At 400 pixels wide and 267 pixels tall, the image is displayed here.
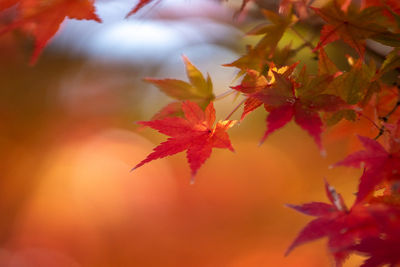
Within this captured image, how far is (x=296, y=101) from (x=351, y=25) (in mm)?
172

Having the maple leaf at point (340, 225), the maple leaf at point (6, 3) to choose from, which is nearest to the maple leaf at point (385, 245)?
the maple leaf at point (340, 225)

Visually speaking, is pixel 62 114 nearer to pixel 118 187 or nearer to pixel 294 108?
pixel 118 187

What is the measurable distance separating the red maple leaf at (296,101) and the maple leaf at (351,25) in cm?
9

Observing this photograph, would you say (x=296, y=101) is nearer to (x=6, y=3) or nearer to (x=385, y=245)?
(x=385, y=245)

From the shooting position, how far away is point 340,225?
397 millimetres

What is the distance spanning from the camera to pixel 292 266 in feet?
7.73

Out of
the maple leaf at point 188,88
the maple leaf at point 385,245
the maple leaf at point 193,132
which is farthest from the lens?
the maple leaf at point 188,88

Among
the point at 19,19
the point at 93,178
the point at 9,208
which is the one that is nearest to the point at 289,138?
the point at 93,178

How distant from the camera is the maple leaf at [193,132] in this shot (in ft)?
1.63

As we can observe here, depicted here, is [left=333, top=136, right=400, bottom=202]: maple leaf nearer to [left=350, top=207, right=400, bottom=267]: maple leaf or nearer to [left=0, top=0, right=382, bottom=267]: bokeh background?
[left=350, top=207, right=400, bottom=267]: maple leaf

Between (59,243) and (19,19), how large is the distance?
2.37 m

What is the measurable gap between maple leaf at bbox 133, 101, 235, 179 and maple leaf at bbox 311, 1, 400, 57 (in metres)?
0.19

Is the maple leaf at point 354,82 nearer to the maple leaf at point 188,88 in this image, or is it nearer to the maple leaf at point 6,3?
the maple leaf at point 188,88

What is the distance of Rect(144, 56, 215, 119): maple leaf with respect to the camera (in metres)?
0.62
